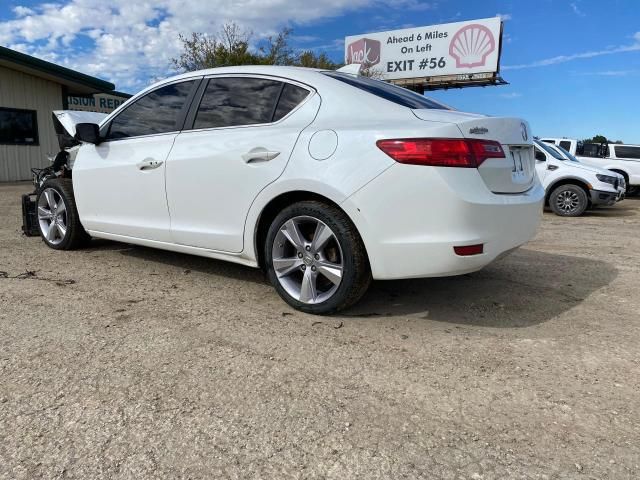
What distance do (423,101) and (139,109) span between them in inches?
97.2

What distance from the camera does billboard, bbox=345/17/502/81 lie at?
29.0m

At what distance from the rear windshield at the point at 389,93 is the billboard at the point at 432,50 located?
2782cm

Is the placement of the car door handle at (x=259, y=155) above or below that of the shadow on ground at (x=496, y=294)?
above

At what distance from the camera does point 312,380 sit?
252cm

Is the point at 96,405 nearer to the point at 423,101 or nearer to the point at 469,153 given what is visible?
the point at 469,153

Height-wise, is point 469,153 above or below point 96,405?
above

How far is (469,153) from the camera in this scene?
2.94 m

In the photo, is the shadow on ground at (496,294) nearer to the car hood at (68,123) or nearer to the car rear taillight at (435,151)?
the car rear taillight at (435,151)

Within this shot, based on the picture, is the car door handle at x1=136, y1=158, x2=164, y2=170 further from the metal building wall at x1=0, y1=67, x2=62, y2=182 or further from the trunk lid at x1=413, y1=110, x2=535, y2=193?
the metal building wall at x1=0, y1=67, x2=62, y2=182

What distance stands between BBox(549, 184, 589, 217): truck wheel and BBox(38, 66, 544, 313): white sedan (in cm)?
796

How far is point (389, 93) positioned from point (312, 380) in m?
2.10

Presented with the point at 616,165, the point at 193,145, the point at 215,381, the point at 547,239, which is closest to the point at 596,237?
the point at 547,239

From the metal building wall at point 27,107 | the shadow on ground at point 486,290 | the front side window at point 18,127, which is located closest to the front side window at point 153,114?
the shadow on ground at point 486,290

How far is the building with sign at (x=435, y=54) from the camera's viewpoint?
29.0 meters
